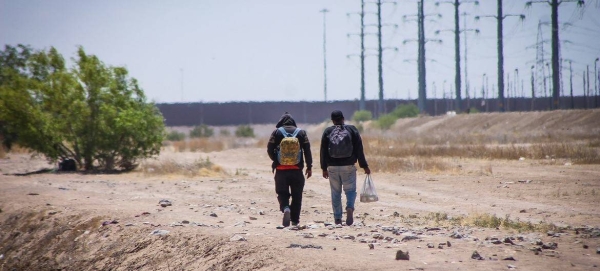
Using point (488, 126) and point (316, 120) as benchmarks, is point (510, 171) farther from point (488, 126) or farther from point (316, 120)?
point (316, 120)

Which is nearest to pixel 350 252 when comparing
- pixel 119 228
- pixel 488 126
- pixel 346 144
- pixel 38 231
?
pixel 346 144

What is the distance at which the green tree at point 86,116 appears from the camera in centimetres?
2834

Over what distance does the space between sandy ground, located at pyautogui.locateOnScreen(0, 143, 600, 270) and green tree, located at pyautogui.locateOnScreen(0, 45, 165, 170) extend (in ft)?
6.30

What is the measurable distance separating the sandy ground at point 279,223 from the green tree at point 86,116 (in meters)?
1.92

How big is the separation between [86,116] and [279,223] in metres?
16.9

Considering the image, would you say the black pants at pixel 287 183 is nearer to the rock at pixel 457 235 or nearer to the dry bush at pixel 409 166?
the rock at pixel 457 235

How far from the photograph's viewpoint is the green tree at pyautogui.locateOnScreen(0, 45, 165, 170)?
28344 millimetres

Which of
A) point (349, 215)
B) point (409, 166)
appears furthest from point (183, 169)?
point (349, 215)

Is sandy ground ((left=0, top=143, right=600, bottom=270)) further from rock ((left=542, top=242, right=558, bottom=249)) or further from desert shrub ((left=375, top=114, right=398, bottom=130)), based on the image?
desert shrub ((left=375, top=114, right=398, bottom=130))

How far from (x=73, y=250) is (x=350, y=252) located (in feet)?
21.7

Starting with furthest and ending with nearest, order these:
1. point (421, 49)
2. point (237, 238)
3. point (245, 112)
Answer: point (245, 112)
point (421, 49)
point (237, 238)

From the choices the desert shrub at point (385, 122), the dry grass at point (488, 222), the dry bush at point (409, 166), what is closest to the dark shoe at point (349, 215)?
the dry grass at point (488, 222)

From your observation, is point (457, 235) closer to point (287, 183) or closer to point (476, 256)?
point (476, 256)

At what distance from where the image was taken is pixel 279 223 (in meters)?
13.5
